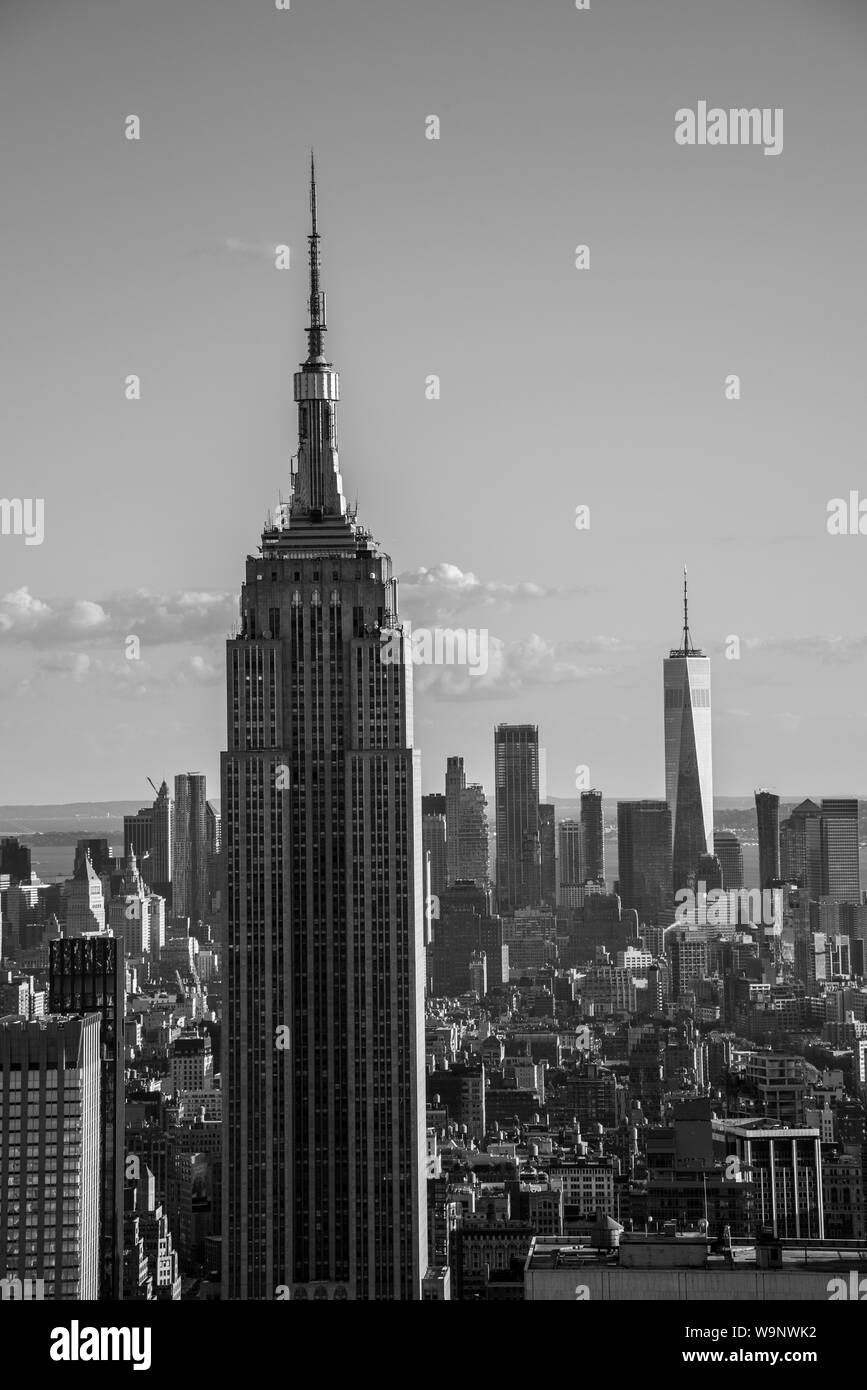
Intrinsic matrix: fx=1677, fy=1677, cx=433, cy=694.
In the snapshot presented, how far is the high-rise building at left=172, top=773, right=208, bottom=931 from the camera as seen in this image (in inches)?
347

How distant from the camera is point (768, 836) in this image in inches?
362

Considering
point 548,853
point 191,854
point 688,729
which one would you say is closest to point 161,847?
point 191,854

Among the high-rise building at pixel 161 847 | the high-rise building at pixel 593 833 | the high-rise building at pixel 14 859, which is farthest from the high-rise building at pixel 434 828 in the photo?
the high-rise building at pixel 14 859

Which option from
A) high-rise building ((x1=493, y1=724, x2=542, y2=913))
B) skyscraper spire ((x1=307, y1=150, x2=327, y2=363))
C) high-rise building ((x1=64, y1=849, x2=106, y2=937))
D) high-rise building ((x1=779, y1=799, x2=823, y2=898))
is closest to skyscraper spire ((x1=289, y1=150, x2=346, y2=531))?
skyscraper spire ((x1=307, y1=150, x2=327, y2=363))

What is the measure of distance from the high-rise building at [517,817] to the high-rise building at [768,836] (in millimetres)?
1108

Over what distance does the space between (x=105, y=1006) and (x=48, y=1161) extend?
2.54m

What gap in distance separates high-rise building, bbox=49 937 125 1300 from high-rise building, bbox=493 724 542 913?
2.25m

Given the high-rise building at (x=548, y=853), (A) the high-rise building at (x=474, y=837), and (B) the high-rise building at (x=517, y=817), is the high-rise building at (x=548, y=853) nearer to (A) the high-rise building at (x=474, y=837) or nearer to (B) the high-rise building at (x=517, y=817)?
(B) the high-rise building at (x=517, y=817)

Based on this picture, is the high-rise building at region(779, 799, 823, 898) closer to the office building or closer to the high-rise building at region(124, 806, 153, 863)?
the office building

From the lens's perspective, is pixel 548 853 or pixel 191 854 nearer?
pixel 191 854

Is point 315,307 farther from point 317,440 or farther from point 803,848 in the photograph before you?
point 803,848

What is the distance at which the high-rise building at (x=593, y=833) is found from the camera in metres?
8.28

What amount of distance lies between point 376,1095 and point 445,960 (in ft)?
4.71
